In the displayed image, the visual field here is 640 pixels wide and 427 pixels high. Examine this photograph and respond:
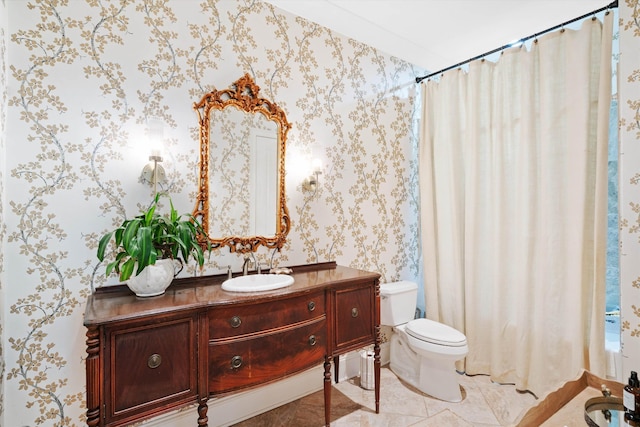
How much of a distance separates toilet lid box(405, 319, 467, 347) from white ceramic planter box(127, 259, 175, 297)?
1758mm

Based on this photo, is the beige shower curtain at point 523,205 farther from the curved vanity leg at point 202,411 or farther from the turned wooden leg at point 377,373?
the curved vanity leg at point 202,411

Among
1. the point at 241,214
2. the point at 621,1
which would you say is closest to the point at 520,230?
the point at 621,1

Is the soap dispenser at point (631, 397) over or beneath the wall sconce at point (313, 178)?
beneath

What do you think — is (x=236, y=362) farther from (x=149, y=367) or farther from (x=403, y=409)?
(x=403, y=409)

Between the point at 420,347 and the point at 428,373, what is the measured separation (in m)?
0.22

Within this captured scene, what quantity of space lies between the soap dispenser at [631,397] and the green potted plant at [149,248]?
5.52ft

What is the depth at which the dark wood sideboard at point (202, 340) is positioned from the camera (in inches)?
47.9

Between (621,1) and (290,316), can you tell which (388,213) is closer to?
(290,316)

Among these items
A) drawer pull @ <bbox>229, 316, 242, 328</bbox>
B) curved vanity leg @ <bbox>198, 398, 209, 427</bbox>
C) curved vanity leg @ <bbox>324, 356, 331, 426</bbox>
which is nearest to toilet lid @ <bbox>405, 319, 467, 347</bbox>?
curved vanity leg @ <bbox>324, 356, 331, 426</bbox>

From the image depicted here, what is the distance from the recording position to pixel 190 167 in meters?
1.83

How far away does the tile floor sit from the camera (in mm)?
1967

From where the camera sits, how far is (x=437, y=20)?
2338 millimetres

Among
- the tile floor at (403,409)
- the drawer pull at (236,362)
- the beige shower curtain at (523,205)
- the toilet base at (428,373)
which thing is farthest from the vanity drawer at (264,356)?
the beige shower curtain at (523,205)

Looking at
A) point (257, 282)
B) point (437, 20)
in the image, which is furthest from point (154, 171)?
point (437, 20)
